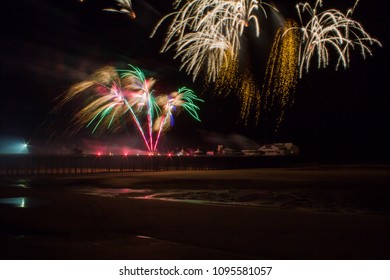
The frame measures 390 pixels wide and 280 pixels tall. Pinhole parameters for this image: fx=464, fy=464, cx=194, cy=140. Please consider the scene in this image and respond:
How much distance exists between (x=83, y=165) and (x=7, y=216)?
2428 centimetres

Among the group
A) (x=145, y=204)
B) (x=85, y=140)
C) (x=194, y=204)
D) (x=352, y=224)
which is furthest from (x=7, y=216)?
(x=85, y=140)

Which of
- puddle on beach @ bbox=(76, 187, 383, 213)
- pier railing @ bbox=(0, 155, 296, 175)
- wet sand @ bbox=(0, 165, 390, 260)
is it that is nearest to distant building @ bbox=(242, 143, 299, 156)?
pier railing @ bbox=(0, 155, 296, 175)

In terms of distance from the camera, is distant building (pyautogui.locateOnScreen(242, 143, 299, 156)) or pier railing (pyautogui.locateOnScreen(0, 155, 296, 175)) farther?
distant building (pyautogui.locateOnScreen(242, 143, 299, 156))

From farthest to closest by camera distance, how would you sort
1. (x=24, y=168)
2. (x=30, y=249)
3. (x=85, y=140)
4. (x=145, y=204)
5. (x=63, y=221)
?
(x=85, y=140), (x=24, y=168), (x=145, y=204), (x=63, y=221), (x=30, y=249)

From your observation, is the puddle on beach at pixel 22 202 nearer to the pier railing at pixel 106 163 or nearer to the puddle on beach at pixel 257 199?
the puddle on beach at pixel 257 199

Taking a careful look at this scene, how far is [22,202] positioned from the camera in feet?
42.1

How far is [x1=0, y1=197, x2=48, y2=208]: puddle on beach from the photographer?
1209cm

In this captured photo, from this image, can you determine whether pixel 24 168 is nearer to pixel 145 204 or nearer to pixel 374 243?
pixel 145 204

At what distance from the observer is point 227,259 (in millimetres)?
6270

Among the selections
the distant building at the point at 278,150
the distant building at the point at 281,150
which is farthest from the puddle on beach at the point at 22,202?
the distant building at the point at 281,150

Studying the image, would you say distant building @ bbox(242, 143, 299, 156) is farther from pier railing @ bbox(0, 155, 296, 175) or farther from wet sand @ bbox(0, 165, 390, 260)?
wet sand @ bbox(0, 165, 390, 260)

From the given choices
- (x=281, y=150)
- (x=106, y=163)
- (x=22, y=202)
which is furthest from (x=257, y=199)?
(x=281, y=150)

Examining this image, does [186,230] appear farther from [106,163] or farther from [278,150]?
[278,150]

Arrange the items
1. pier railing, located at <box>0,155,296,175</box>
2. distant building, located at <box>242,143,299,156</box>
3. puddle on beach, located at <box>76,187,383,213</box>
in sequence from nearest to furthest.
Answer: puddle on beach, located at <box>76,187,383,213</box>, pier railing, located at <box>0,155,296,175</box>, distant building, located at <box>242,143,299,156</box>
